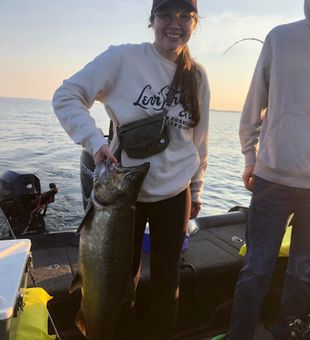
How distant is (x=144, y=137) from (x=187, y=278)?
60.4 inches

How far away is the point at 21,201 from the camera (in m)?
4.41

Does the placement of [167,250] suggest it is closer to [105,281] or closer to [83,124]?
[105,281]

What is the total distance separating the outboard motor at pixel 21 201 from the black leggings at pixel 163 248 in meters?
2.30

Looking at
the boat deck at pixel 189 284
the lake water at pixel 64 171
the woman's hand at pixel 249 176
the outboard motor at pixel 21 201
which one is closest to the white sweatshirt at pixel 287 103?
the woman's hand at pixel 249 176

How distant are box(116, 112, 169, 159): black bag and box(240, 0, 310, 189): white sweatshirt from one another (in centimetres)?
72

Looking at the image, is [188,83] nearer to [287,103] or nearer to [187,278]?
[287,103]

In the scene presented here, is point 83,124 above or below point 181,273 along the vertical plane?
above

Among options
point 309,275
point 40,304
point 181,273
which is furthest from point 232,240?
point 40,304

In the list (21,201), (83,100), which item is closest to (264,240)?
(83,100)

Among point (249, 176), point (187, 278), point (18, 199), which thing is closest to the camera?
point (249, 176)

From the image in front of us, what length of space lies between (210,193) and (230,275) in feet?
29.5

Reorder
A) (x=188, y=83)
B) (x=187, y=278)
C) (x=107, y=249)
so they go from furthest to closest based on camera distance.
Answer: (x=187, y=278)
(x=188, y=83)
(x=107, y=249)

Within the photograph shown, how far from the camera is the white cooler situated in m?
1.55

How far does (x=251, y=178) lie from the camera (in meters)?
2.74
